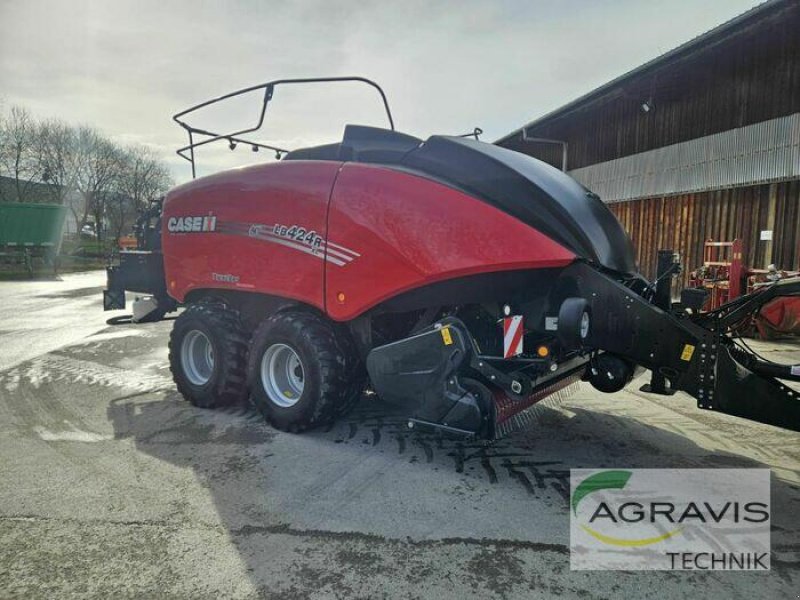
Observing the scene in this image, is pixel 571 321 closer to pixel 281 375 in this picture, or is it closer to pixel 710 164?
pixel 281 375

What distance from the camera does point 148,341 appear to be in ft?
27.0

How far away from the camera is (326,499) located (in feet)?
10.3

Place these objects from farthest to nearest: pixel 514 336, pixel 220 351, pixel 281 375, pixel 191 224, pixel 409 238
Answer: pixel 191 224 → pixel 220 351 → pixel 281 375 → pixel 409 238 → pixel 514 336

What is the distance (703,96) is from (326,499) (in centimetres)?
1209

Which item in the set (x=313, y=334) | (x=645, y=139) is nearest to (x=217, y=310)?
(x=313, y=334)

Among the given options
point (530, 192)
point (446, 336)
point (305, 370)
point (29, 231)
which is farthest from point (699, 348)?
point (29, 231)

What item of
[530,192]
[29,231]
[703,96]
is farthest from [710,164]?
[29,231]

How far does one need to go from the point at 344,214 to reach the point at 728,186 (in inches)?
404

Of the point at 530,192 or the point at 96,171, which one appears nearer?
the point at 530,192

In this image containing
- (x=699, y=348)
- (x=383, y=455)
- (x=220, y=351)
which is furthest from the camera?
(x=220, y=351)

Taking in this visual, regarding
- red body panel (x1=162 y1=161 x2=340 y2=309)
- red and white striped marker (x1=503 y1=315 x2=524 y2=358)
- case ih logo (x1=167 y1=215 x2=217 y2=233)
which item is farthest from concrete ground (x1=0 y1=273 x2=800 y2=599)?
case ih logo (x1=167 y1=215 x2=217 y2=233)

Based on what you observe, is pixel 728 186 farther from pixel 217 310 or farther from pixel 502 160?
pixel 217 310

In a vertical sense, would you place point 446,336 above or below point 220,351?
above

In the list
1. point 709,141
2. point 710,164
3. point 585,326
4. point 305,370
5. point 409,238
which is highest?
point 709,141
